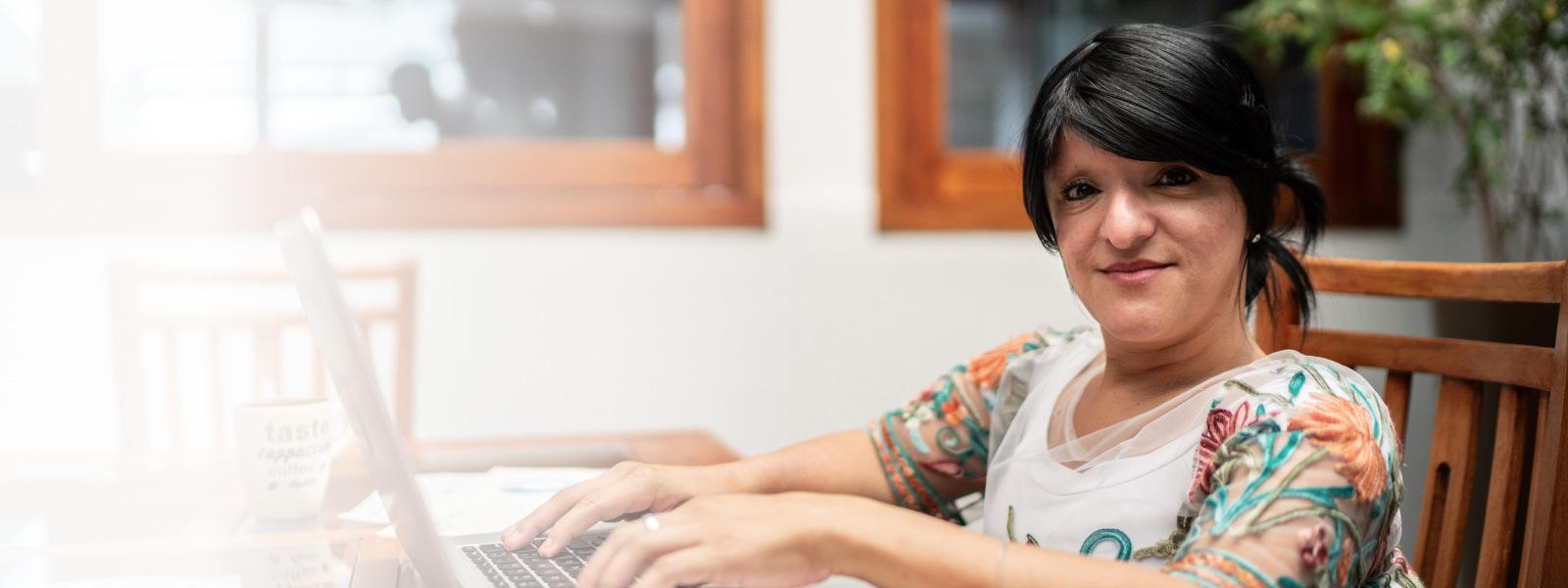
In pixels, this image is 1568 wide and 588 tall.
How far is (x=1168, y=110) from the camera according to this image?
0.85 m

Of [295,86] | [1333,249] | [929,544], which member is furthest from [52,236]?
[1333,249]

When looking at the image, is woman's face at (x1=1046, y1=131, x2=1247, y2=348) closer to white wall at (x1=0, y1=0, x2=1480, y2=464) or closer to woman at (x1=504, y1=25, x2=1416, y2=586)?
woman at (x1=504, y1=25, x2=1416, y2=586)

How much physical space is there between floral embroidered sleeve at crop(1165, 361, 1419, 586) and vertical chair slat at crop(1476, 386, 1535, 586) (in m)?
0.25

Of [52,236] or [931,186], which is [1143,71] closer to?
[931,186]

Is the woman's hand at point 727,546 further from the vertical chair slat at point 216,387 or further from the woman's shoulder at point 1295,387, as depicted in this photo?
the vertical chair slat at point 216,387

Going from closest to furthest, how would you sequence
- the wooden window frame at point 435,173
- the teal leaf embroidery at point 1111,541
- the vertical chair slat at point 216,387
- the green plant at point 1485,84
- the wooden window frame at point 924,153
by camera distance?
the teal leaf embroidery at point 1111,541, the vertical chair slat at point 216,387, the green plant at point 1485,84, the wooden window frame at point 435,173, the wooden window frame at point 924,153

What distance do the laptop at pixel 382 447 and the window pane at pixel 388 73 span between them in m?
1.52

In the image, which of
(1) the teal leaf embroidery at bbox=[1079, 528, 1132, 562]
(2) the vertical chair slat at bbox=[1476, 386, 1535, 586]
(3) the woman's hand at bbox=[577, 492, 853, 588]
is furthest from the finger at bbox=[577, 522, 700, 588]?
(2) the vertical chair slat at bbox=[1476, 386, 1535, 586]

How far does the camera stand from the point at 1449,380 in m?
1.06

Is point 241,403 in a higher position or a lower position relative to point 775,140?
lower

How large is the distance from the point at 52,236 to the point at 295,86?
19.1 inches

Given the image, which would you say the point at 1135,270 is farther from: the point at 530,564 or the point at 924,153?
the point at 924,153


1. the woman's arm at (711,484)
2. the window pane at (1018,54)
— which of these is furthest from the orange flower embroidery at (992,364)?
the window pane at (1018,54)

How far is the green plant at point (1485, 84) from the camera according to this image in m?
1.95
